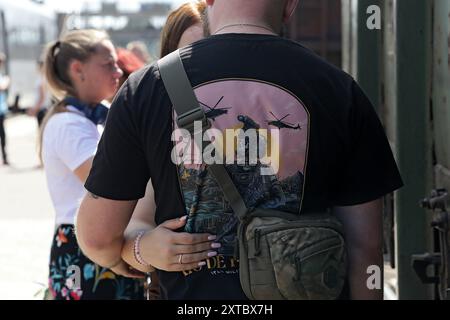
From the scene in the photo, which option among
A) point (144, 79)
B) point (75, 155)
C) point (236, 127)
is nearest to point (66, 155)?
point (75, 155)

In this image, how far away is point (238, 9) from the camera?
232 centimetres

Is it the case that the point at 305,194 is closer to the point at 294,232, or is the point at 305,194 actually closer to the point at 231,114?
the point at 294,232

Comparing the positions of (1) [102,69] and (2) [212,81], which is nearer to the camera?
(2) [212,81]

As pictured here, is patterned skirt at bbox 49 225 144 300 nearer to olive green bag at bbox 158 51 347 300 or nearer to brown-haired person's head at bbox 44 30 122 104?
brown-haired person's head at bbox 44 30 122 104

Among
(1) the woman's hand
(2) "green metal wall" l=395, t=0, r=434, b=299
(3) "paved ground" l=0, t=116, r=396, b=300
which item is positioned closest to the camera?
(1) the woman's hand

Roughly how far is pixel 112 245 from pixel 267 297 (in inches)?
19.1

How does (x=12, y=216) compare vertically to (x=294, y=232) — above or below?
below

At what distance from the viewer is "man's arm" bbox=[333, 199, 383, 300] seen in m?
2.38

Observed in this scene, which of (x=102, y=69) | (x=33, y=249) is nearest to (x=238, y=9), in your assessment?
(x=102, y=69)

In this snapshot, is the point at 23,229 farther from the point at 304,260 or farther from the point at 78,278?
the point at 304,260

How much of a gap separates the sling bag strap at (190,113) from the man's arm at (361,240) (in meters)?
0.32

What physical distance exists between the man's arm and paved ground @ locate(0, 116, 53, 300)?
236 cm

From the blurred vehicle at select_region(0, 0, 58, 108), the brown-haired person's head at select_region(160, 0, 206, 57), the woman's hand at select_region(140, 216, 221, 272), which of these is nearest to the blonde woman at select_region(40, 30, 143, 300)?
the brown-haired person's head at select_region(160, 0, 206, 57)

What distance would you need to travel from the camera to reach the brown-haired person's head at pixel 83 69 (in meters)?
4.14
